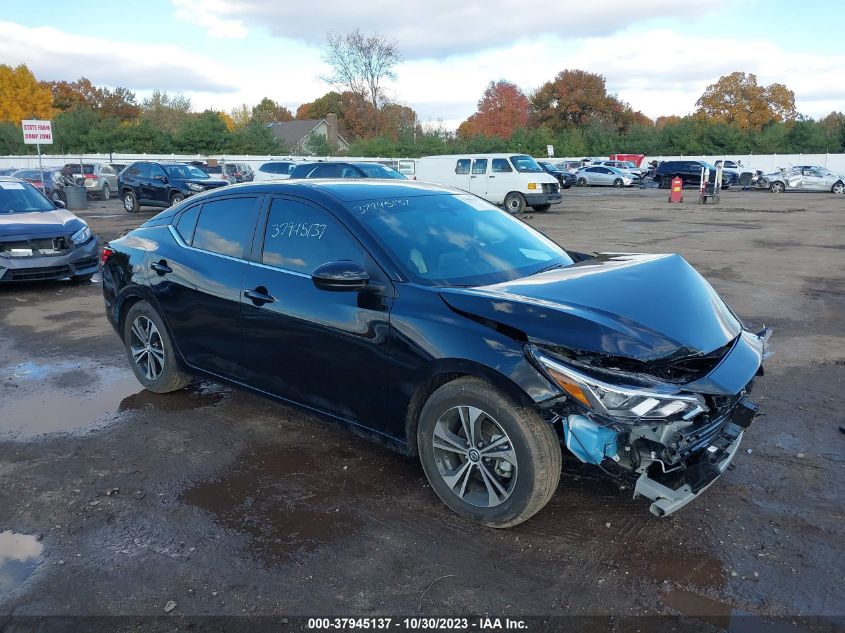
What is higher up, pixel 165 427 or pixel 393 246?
pixel 393 246

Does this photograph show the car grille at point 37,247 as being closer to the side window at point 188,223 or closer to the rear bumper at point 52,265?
the rear bumper at point 52,265

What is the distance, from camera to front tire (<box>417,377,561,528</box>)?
125 inches

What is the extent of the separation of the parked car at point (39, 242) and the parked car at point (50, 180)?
15.7 m

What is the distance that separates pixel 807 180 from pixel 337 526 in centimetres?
3984

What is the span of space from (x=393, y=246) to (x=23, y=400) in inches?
144

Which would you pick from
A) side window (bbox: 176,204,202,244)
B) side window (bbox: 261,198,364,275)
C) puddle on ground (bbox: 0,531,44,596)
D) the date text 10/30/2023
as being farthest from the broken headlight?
side window (bbox: 176,204,202,244)

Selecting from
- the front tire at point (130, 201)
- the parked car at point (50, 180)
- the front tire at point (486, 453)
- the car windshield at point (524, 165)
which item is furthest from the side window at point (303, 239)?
the parked car at point (50, 180)

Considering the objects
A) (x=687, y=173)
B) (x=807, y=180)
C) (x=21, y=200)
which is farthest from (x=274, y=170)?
(x=807, y=180)

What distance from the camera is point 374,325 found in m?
3.70

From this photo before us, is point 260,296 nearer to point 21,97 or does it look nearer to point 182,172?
point 182,172

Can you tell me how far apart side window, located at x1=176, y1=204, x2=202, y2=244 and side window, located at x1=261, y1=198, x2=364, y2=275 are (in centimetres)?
90

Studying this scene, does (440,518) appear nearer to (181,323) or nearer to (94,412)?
(181,323)

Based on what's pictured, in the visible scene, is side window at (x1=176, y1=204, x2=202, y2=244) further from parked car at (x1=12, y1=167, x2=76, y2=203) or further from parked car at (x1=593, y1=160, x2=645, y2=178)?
parked car at (x1=593, y1=160, x2=645, y2=178)

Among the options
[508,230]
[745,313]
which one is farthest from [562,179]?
[508,230]
